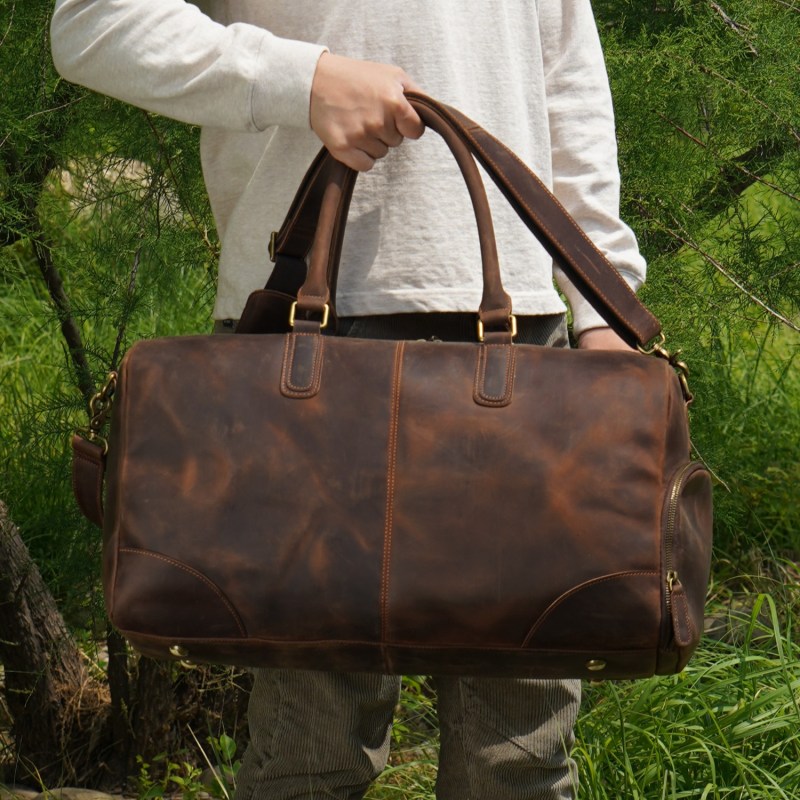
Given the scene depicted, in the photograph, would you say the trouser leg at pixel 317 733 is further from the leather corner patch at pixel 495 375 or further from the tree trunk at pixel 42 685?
the tree trunk at pixel 42 685

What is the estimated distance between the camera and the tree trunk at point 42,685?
7.31 feet

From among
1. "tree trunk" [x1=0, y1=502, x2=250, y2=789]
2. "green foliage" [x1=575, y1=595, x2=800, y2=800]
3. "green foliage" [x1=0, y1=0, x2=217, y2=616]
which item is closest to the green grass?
"green foliage" [x1=575, y1=595, x2=800, y2=800]

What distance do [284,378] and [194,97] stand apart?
0.31m

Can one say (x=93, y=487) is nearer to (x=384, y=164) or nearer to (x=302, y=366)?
(x=302, y=366)

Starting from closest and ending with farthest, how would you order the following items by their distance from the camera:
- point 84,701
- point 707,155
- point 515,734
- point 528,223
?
point 528,223
point 515,734
point 707,155
point 84,701

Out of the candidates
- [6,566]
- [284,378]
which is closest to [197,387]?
[284,378]

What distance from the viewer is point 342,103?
1.20 meters

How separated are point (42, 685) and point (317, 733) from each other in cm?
116

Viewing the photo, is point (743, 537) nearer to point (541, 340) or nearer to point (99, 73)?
point (541, 340)

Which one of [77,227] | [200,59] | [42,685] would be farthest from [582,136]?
[42,685]

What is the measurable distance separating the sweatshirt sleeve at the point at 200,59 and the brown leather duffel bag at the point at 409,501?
12 centimetres

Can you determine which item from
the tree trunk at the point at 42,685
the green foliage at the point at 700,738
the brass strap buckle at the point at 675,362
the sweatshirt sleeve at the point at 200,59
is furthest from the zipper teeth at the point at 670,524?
the tree trunk at the point at 42,685

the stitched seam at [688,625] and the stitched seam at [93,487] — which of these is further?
the stitched seam at [93,487]

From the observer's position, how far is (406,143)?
1.33 m
